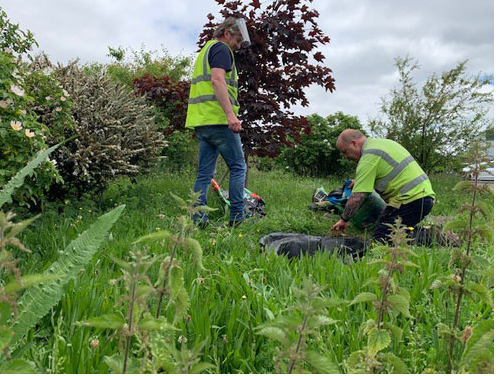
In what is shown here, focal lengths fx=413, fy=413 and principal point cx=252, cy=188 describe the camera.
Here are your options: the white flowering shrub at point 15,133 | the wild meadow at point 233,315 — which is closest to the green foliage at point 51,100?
the white flowering shrub at point 15,133

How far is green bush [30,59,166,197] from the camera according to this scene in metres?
5.09

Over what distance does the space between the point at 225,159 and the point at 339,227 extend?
149cm

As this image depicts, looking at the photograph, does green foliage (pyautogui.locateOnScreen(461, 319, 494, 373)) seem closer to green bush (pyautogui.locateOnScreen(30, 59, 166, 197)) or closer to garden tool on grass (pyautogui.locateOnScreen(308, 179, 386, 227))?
garden tool on grass (pyautogui.locateOnScreen(308, 179, 386, 227))

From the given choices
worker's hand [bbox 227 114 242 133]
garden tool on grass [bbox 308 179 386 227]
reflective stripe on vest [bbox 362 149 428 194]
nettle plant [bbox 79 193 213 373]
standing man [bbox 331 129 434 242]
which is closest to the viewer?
nettle plant [bbox 79 193 213 373]

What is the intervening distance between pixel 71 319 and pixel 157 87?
6.27 meters

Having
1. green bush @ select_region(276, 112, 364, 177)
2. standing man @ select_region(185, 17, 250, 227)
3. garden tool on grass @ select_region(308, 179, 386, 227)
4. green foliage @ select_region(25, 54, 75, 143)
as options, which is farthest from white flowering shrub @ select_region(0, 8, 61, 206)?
green bush @ select_region(276, 112, 364, 177)

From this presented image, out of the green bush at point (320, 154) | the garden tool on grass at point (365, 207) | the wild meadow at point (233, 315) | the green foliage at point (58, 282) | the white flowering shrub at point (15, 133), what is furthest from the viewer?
the green bush at point (320, 154)

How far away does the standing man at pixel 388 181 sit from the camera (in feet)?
13.6

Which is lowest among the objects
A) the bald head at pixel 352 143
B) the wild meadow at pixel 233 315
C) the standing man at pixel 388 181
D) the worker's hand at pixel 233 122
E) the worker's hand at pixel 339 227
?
the wild meadow at pixel 233 315

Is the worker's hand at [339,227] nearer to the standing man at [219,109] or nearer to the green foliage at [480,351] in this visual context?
the standing man at [219,109]

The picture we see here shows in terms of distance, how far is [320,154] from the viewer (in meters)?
14.5

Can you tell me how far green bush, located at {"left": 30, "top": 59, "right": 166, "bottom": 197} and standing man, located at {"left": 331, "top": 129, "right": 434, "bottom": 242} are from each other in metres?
2.92

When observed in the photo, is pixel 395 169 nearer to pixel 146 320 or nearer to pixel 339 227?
pixel 339 227

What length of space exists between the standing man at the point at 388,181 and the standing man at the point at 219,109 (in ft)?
3.97
